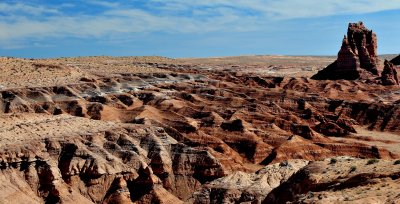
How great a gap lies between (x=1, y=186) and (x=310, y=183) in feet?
120

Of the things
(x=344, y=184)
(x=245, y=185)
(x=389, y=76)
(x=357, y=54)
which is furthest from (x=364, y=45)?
(x=344, y=184)

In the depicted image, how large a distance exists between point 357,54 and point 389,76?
1144 centimetres

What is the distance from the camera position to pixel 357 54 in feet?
571

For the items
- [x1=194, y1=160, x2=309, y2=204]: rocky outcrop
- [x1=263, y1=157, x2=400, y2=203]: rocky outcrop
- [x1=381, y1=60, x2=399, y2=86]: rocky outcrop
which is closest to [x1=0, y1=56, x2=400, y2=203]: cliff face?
[x1=194, y1=160, x2=309, y2=204]: rocky outcrop

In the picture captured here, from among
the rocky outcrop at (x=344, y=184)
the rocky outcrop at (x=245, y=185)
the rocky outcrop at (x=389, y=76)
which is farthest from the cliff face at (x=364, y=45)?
the rocky outcrop at (x=344, y=184)

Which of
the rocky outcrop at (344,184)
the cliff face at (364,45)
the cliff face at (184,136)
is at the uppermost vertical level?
the rocky outcrop at (344,184)

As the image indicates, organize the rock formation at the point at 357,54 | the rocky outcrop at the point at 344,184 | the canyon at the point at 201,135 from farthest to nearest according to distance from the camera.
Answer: the rock formation at the point at 357,54
the canyon at the point at 201,135
the rocky outcrop at the point at 344,184

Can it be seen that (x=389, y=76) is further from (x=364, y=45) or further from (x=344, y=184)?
(x=344, y=184)

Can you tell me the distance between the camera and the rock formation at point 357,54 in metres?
173

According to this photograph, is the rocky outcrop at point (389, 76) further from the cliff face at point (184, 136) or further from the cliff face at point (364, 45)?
the cliff face at point (364, 45)

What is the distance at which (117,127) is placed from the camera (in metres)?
82.6

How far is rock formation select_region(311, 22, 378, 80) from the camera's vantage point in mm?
172750

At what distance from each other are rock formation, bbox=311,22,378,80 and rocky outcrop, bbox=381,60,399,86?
6290 millimetres

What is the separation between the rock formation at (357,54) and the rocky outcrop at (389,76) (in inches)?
248
